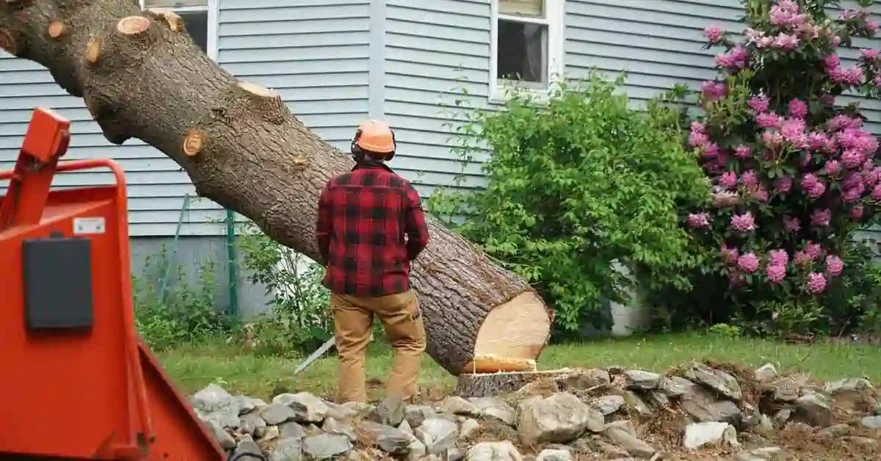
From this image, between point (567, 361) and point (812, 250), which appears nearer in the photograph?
point (567, 361)

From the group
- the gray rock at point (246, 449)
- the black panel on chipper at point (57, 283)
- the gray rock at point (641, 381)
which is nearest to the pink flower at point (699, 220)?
the gray rock at point (641, 381)

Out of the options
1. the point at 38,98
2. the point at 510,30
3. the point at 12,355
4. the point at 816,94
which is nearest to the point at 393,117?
the point at 510,30

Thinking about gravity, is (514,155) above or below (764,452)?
above

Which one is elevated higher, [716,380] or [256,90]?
[256,90]

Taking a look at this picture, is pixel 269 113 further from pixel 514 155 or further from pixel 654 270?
pixel 654 270

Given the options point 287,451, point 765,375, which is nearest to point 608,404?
point 765,375

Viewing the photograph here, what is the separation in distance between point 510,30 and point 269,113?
650 cm

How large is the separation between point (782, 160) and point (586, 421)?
7.67 m

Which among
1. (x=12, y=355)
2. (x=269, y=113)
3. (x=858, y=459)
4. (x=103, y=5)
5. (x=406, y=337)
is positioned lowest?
(x=858, y=459)

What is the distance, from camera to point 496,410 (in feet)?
20.2

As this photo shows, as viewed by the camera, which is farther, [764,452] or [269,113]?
[269,113]

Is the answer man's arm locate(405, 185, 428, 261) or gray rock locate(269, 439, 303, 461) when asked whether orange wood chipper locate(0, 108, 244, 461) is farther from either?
man's arm locate(405, 185, 428, 261)

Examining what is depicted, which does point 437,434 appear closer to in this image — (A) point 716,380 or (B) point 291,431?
(B) point 291,431

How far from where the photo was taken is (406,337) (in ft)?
21.7
